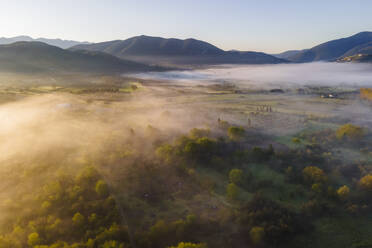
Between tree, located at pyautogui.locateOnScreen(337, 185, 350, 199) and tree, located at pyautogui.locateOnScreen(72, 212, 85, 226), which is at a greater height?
tree, located at pyautogui.locateOnScreen(337, 185, 350, 199)

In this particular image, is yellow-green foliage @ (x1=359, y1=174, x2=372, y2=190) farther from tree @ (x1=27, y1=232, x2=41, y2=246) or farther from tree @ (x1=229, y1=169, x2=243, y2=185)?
tree @ (x1=27, y1=232, x2=41, y2=246)

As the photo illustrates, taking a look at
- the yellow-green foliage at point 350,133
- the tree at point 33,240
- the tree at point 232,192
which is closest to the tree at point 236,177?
the tree at point 232,192

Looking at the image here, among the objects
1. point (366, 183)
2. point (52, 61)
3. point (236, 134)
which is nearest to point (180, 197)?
point (236, 134)

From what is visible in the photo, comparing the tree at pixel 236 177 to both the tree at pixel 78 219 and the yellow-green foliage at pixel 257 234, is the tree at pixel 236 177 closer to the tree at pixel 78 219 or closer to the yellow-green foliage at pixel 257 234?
the yellow-green foliage at pixel 257 234

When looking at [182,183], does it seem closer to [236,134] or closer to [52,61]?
[236,134]

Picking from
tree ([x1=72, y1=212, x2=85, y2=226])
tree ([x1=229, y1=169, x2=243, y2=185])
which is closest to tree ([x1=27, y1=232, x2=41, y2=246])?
tree ([x1=72, y1=212, x2=85, y2=226])
